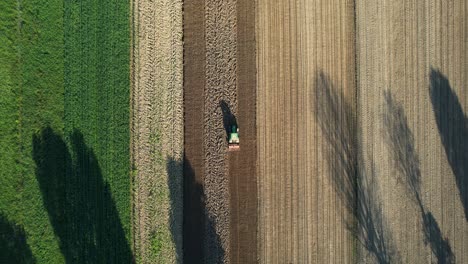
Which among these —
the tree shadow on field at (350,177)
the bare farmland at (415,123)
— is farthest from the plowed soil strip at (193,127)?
the bare farmland at (415,123)

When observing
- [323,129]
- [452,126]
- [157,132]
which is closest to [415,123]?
[452,126]

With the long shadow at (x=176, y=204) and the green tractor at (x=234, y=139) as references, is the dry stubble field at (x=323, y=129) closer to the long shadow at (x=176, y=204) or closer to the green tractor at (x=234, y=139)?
the long shadow at (x=176, y=204)

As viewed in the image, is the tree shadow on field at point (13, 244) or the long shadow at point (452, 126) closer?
the tree shadow on field at point (13, 244)

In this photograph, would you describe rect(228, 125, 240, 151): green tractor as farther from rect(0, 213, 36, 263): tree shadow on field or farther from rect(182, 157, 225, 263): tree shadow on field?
rect(0, 213, 36, 263): tree shadow on field

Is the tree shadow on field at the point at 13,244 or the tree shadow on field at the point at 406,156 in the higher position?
the tree shadow on field at the point at 406,156

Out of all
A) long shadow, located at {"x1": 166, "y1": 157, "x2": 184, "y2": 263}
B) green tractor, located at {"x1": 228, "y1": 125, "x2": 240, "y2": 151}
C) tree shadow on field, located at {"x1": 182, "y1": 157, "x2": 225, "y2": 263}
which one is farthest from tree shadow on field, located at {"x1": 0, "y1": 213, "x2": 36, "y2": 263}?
green tractor, located at {"x1": 228, "y1": 125, "x2": 240, "y2": 151}

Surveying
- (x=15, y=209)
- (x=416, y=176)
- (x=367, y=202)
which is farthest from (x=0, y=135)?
(x=416, y=176)
